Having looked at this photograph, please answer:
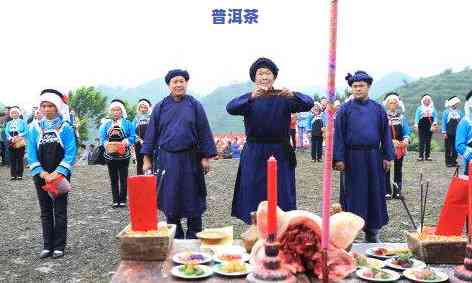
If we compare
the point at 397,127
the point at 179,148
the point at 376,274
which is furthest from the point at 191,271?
the point at 397,127

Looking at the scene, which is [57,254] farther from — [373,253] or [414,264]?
[414,264]

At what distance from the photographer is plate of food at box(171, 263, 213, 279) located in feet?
7.77

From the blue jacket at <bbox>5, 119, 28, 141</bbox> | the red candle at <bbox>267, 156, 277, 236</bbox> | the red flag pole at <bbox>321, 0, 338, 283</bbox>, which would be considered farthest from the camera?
the blue jacket at <bbox>5, 119, 28, 141</bbox>

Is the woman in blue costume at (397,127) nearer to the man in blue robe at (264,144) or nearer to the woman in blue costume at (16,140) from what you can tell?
the man in blue robe at (264,144)

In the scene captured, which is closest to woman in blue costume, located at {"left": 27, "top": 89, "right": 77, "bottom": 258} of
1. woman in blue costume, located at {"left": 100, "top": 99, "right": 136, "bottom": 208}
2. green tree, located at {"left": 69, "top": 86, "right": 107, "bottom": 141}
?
woman in blue costume, located at {"left": 100, "top": 99, "right": 136, "bottom": 208}

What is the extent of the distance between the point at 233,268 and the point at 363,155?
4.23 meters

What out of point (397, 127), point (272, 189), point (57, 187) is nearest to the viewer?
point (272, 189)

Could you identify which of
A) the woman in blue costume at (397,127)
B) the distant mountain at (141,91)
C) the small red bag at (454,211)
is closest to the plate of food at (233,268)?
the small red bag at (454,211)

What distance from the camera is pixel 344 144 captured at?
6.48 metres

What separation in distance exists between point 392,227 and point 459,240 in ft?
19.3

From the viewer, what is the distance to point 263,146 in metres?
5.41

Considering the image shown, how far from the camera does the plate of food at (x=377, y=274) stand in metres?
2.36

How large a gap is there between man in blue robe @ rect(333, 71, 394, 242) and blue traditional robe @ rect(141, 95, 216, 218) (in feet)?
5.08

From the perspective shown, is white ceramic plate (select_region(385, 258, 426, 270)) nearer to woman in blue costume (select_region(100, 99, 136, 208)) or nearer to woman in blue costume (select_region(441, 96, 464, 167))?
woman in blue costume (select_region(100, 99, 136, 208))
